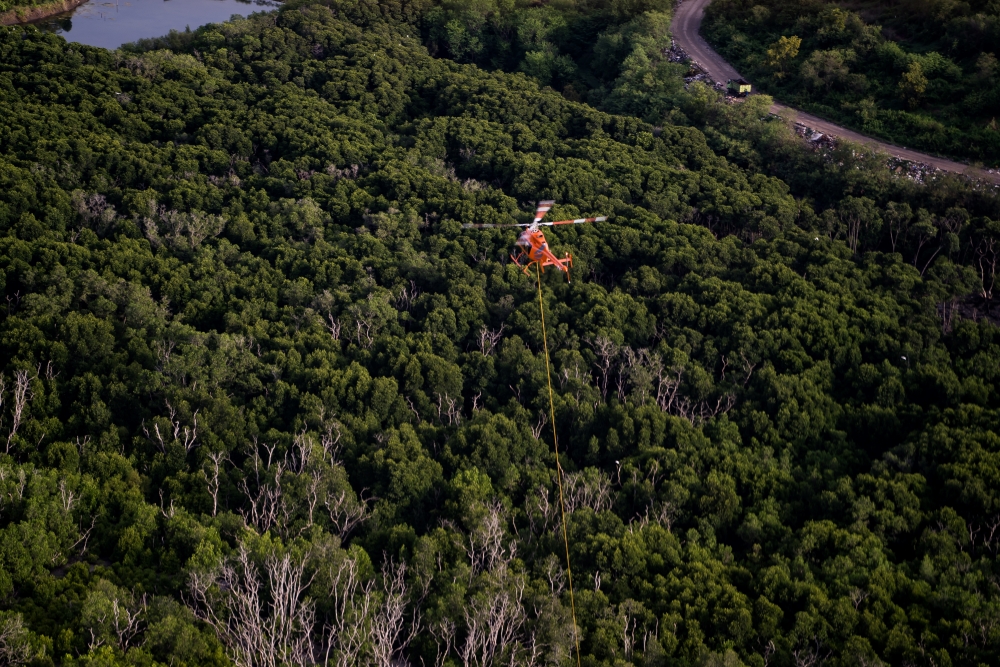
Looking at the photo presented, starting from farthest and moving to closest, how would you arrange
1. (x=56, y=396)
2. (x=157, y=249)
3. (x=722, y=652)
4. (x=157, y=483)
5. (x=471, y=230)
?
(x=471, y=230) → (x=157, y=249) → (x=56, y=396) → (x=157, y=483) → (x=722, y=652)

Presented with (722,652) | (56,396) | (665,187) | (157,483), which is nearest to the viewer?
(722,652)

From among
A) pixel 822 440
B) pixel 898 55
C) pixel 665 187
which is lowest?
pixel 822 440

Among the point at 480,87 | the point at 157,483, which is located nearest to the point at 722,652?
the point at 157,483

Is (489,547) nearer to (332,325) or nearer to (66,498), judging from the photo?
(66,498)

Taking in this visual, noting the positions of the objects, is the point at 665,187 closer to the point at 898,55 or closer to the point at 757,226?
the point at 757,226

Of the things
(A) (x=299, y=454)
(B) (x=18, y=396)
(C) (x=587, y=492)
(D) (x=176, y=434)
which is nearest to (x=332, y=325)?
(A) (x=299, y=454)

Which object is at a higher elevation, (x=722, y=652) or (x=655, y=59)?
(x=655, y=59)

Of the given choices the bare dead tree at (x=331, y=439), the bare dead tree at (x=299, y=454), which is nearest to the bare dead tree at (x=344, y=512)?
the bare dead tree at (x=299, y=454)

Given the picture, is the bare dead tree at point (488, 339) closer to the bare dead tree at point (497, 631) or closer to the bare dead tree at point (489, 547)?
the bare dead tree at point (489, 547)

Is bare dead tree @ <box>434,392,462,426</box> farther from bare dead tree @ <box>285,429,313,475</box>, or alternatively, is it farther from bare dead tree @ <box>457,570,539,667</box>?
bare dead tree @ <box>457,570,539,667</box>
